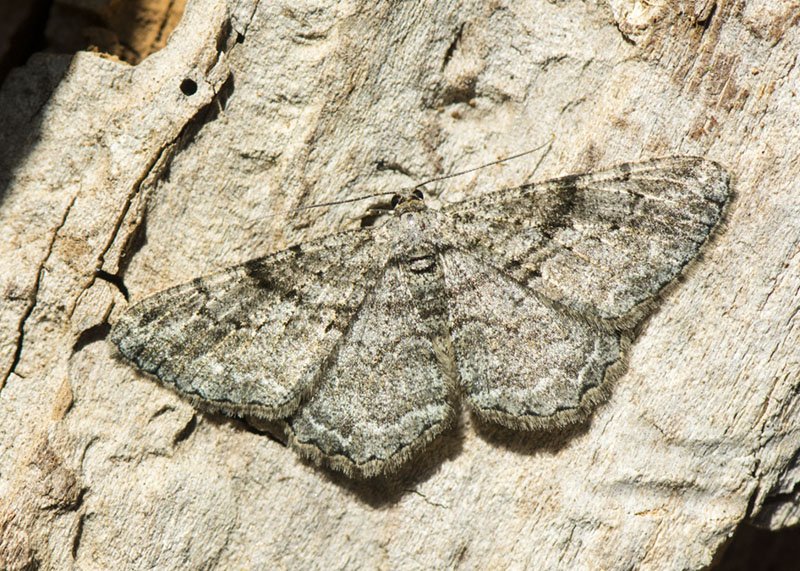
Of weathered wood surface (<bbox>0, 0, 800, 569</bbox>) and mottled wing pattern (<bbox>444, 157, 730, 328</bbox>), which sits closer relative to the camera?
mottled wing pattern (<bbox>444, 157, 730, 328</bbox>)

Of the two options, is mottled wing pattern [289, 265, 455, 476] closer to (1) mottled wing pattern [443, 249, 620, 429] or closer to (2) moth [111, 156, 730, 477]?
(2) moth [111, 156, 730, 477]

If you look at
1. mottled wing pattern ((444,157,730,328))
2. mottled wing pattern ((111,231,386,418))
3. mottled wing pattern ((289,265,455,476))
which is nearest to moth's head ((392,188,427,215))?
mottled wing pattern ((444,157,730,328))

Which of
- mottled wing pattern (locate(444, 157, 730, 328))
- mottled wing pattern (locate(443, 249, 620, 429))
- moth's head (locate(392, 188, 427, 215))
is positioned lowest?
mottled wing pattern (locate(443, 249, 620, 429))

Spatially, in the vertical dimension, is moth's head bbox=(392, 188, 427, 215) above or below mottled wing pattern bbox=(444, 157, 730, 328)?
below

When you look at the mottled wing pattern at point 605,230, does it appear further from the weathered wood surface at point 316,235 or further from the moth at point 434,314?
the weathered wood surface at point 316,235

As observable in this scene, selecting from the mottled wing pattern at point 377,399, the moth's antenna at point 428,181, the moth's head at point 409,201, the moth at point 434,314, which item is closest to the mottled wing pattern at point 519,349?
the moth at point 434,314

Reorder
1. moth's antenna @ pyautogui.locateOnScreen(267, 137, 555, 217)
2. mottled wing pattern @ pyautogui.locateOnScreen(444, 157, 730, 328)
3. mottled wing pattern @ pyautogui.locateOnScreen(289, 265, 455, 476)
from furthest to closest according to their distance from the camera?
moth's antenna @ pyautogui.locateOnScreen(267, 137, 555, 217) → mottled wing pattern @ pyautogui.locateOnScreen(289, 265, 455, 476) → mottled wing pattern @ pyautogui.locateOnScreen(444, 157, 730, 328)

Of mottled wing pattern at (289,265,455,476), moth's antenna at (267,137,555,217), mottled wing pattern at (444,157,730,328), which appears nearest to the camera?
mottled wing pattern at (444,157,730,328)

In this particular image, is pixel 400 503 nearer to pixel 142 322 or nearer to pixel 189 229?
pixel 142 322
